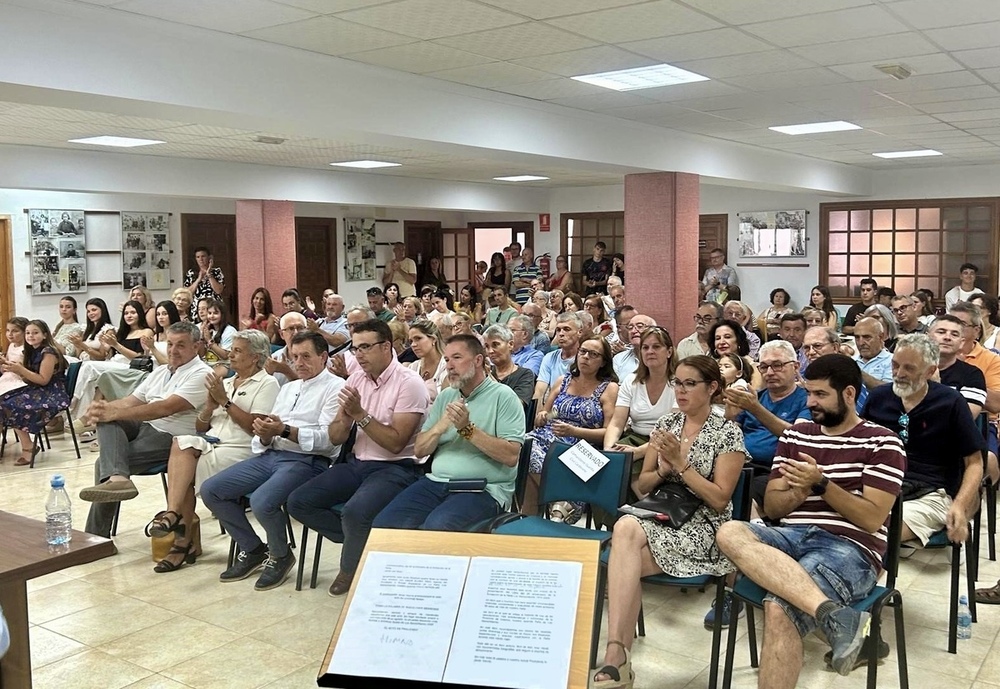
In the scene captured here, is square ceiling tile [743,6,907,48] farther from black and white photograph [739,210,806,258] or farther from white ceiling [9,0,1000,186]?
black and white photograph [739,210,806,258]

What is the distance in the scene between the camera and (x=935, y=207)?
12305mm

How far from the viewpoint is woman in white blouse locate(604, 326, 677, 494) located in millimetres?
4418

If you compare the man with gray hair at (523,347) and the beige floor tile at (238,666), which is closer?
the beige floor tile at (238,666)

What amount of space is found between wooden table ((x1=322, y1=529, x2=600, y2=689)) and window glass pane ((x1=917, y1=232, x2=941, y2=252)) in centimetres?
1187

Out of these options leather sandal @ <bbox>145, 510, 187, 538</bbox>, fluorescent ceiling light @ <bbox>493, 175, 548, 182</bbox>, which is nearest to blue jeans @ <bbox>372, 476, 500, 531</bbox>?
leather sandal @ <bbox>145, 510, 187, 538</bbox>

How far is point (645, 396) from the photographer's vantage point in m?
4.50

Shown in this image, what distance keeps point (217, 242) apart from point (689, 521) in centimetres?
1094

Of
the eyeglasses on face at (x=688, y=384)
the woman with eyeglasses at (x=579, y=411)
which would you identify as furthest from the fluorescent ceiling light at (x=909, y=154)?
the eyeglasses on face at (x=688, y=384)

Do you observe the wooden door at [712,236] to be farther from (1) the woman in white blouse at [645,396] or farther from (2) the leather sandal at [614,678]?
(2) the leather sandal at [614,678]

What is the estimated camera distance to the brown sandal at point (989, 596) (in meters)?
3.94

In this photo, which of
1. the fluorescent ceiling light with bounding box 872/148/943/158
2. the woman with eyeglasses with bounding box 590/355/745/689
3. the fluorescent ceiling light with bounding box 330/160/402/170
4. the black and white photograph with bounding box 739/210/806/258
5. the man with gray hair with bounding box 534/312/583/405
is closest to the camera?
the woman with eyeglasses with bounding box 590/355/745/689

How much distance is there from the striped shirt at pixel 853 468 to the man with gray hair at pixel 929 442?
1.46 feet

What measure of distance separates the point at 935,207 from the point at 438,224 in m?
8.07

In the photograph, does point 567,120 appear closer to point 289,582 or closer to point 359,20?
point 359,20
